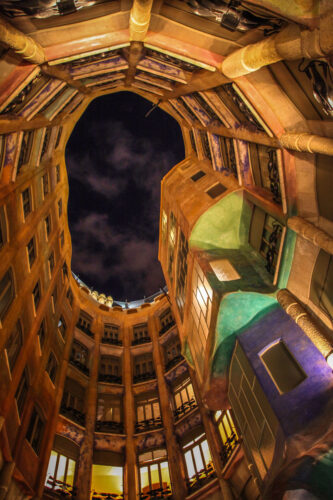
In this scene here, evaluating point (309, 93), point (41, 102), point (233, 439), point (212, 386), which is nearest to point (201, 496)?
point (233, 439)

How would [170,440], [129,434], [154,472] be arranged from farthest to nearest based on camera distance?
[129,434]
[170,440]
[154,472]

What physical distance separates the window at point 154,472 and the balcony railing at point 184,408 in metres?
2.45

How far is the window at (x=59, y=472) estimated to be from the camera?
47.3 feet

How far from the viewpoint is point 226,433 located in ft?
52.5

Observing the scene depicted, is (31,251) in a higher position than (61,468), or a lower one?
higher

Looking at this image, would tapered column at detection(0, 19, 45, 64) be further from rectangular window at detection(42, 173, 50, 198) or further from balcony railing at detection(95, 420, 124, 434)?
balcony railing at detection(95, 420, 124, 434)

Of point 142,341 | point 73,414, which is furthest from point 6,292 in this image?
point 142,341

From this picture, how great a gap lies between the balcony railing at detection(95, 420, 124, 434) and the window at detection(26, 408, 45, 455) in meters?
4.71

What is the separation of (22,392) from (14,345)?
8.53 ft

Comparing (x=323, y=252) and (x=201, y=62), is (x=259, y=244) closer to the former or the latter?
(x=323, y=252)

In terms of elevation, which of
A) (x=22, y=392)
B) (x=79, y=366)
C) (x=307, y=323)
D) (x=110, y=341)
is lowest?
(x=307, y=323)

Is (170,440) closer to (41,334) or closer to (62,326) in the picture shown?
(41,334)

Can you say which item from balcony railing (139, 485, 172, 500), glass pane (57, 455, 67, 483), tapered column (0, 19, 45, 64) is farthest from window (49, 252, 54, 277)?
balcony railing (139, 485, 172, 500)

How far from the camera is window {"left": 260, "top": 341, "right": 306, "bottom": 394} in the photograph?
9195 millimetres
